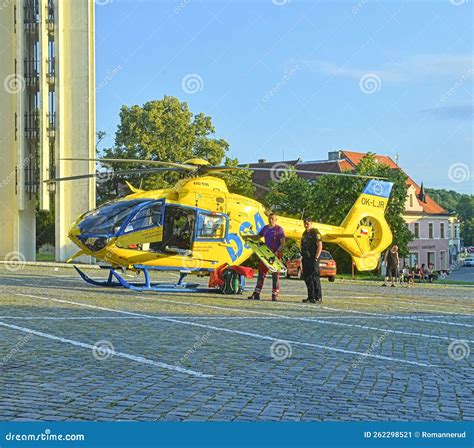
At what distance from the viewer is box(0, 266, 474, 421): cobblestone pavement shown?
22.1 feet

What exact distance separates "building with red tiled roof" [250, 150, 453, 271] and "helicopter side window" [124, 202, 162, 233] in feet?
195

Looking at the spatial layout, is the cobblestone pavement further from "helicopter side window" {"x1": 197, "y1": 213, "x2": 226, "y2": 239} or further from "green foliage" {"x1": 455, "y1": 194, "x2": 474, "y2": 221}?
"green foliage" {"x1": 455, "y1": 194, "x2": 474, "y2": 221}

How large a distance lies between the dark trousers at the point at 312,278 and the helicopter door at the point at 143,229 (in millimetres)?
4025

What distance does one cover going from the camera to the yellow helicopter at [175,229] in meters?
19.5

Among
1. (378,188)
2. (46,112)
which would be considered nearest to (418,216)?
(46,112)

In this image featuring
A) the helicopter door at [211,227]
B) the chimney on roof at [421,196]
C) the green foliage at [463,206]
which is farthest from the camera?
the green foliage at [463,206]

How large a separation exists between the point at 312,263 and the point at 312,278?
0.36 meters

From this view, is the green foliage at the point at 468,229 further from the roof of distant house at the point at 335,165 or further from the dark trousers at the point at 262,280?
the dark trousers at the point at 262,280

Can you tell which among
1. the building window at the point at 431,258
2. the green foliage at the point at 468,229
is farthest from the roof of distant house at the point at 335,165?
the green foliage at the point at 468,229

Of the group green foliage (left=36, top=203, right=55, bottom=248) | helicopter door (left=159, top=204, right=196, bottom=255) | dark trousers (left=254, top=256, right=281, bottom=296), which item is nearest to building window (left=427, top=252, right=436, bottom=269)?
green foliage (left=36, top=203, right=55, bottom=248)

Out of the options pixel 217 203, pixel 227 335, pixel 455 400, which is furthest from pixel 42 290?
pixel 455 400

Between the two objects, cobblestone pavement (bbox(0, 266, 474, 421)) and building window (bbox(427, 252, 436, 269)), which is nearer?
cobblestone pavement (bbox(0, 266, 474, 421))

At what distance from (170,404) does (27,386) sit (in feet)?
5.18

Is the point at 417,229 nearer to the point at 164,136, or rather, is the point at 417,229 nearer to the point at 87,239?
the point at 164,136
